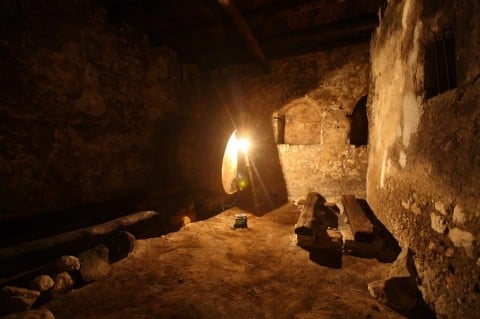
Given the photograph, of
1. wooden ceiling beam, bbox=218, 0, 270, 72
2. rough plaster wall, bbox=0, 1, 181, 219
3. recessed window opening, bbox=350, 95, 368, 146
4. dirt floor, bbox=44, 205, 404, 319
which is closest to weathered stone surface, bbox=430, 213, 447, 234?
dirt floor, bbox=44, 205, 404, 319

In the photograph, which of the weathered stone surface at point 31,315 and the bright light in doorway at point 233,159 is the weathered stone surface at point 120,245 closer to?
the weathered stone surface at point 31,315

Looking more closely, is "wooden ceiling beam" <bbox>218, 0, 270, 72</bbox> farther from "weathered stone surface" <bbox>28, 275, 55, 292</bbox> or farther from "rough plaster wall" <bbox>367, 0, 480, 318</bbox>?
"weathered stone surface" <bbox>28, 275, 55, 292</bbox>

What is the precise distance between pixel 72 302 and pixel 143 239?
50.9 inches

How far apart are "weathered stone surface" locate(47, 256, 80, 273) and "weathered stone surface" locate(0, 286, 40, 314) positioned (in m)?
0.26

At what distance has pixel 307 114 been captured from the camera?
551cm

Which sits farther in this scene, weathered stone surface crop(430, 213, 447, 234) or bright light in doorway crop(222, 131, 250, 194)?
bright light in doorway crop(222, 131, 250, 194)

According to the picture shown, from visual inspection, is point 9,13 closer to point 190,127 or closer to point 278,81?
point 190,127

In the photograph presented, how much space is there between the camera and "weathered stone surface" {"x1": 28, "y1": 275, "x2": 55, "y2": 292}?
209 centimetres

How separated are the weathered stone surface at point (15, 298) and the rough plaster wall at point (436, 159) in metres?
3.17

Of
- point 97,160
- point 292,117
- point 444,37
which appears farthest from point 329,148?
point 97,160

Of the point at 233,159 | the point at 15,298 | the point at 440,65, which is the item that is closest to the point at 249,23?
the point at 233,159

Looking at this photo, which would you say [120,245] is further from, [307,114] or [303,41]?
[303,41]

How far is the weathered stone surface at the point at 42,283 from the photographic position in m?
2.09

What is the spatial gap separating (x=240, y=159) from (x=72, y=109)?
3583 mm
